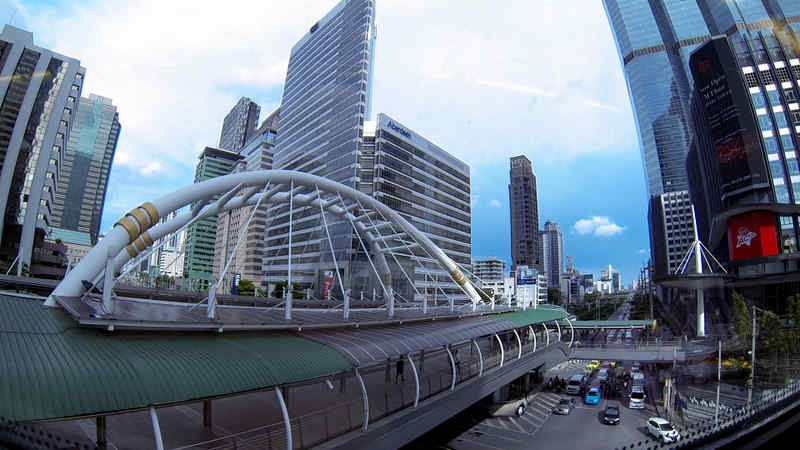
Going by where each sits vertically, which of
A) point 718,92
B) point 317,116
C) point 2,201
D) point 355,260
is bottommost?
point 355,260

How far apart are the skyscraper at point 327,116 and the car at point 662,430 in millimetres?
47050

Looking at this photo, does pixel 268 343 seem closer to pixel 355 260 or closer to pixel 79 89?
pixel 355 260

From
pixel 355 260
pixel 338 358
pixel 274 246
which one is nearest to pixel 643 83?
pixel 355 260

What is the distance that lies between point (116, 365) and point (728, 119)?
61.3 meters

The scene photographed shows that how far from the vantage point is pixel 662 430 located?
73.0 feet

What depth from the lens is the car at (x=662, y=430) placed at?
21.2 meters

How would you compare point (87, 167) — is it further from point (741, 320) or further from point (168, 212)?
point (741, 320)

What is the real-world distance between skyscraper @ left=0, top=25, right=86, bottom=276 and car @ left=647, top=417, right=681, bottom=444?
64838 millimetres

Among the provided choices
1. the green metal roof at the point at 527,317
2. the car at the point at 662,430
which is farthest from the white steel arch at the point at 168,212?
the car at the point at 662,430

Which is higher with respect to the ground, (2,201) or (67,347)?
(2,201)

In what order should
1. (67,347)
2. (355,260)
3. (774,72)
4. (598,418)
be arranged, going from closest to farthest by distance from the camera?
(67,347) < (598,418) < (774,72) < (355,260)

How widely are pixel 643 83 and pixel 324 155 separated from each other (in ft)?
303

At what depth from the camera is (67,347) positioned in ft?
21.8

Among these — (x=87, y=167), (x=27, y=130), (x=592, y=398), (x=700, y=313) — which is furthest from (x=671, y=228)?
(x=87, y=167)
